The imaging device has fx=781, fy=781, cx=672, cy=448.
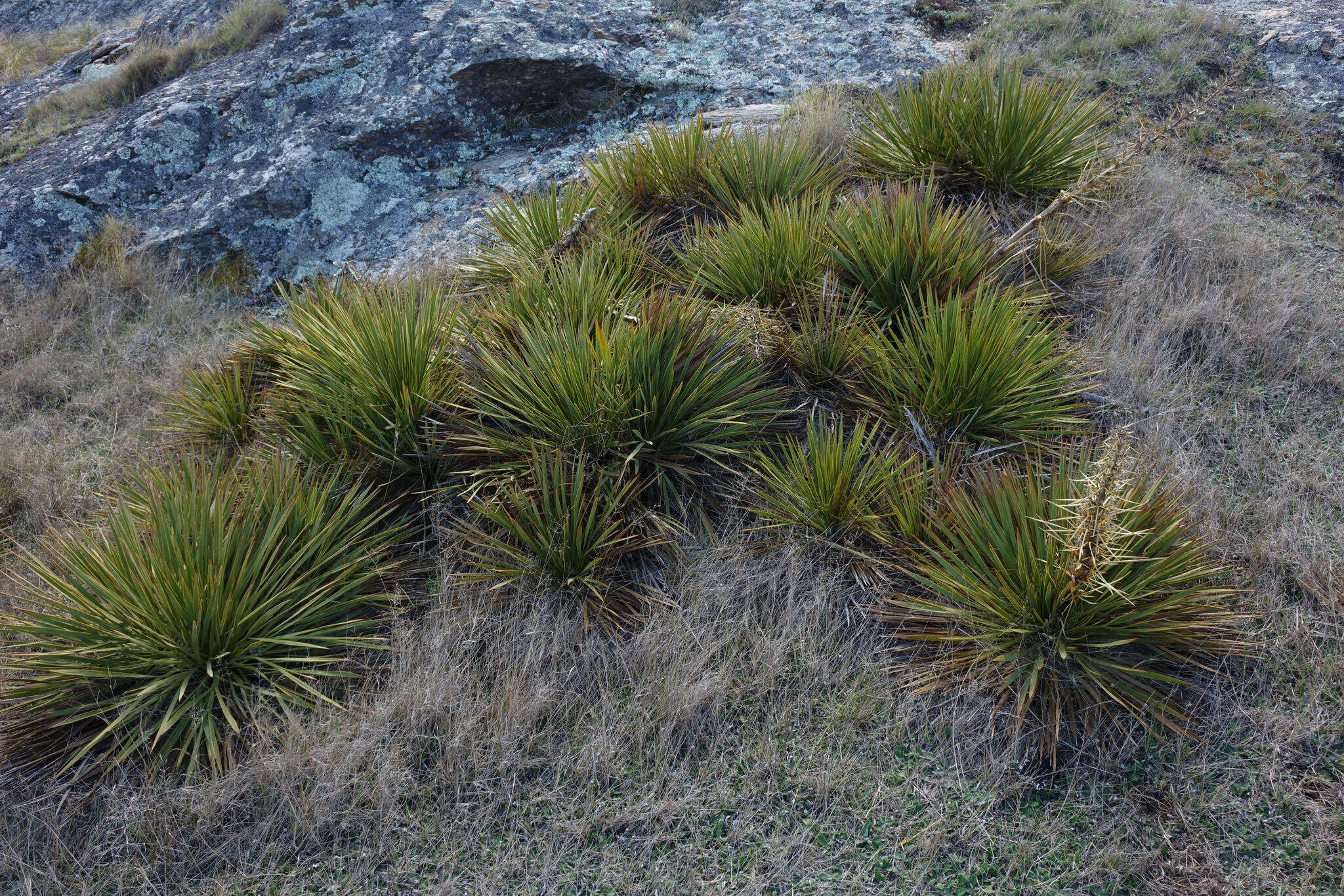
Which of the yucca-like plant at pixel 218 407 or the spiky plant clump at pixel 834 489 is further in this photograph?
the yucca-like plant at pixel 218 407

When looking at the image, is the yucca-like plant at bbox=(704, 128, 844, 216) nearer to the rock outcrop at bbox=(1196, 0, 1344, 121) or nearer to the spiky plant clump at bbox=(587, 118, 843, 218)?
the spiky plant clump at bbox=(587, 118, 843, 218)

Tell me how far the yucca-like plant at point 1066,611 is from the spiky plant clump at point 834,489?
295 mm

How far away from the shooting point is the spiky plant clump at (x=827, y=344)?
3723 millimetres

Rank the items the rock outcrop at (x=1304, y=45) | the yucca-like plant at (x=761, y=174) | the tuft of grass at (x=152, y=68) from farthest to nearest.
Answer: the tuft of grass at (x=152, y=68) → the rock outcrop at (x=1304, y=45) → the yucca-like plant at (x=761, y=174)

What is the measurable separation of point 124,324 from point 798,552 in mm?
4633

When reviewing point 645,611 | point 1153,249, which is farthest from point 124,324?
point 1153,249

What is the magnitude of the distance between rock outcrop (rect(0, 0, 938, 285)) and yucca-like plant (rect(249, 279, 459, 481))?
1536mm

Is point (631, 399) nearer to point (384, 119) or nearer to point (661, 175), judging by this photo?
point (661, 175)

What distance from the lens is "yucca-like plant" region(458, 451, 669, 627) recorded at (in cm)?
306

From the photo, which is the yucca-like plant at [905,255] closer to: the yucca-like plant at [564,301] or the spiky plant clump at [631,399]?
the spiky plant clump at [631,399]

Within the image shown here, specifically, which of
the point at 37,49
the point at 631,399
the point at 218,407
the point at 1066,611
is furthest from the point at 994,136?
the point at 37,49

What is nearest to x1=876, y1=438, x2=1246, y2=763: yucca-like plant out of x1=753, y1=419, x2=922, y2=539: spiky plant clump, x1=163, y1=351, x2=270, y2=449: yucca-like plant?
x1=753, y1=419, x2=922, y2=539: spiky plant clump

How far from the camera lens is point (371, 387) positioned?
343 cm

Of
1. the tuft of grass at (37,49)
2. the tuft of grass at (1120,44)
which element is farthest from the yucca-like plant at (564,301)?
the tuft of grass at (37,49)
